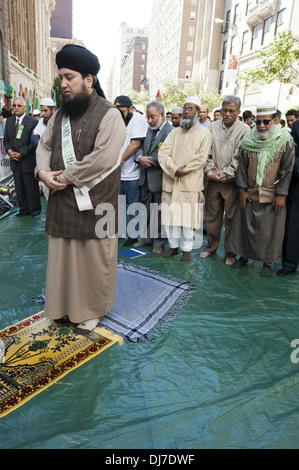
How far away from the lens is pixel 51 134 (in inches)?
101

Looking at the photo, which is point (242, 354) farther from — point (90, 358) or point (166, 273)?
point (166, 273)

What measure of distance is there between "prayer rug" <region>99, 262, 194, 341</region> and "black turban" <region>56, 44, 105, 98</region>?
185 centimetres

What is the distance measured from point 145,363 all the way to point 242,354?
68cm

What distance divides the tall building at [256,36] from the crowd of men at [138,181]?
549 inches

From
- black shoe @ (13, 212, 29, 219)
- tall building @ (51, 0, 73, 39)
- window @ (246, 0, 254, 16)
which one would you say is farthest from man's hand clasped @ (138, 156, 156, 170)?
tall building @ (51, 0, 73, 39)

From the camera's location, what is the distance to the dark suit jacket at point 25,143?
5.46 m

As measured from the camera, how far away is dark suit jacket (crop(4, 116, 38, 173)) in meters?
5.46

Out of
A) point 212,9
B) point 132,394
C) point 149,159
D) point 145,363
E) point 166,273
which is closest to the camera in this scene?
point 132,394

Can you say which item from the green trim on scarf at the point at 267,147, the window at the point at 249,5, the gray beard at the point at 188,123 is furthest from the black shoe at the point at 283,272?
the window at the point at 249,5

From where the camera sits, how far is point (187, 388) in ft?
6.88

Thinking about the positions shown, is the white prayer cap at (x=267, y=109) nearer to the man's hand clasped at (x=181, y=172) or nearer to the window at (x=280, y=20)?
the man's hand clasped at (x=181, y=172)

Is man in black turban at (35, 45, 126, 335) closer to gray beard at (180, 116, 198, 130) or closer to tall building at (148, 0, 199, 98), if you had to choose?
gray beard at (180, 116, 198, 130)
